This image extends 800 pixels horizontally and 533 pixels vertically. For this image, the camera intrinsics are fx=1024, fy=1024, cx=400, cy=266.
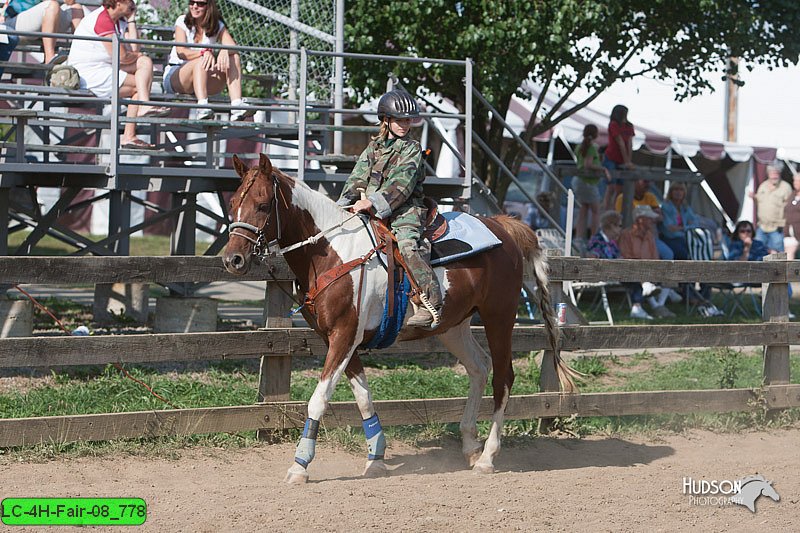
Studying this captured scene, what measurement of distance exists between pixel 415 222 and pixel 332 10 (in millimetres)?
5859

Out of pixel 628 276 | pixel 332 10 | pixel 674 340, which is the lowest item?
pixel 674 340

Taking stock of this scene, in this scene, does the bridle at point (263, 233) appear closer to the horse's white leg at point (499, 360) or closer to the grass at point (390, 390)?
the horse's white leg at point (499, 360)

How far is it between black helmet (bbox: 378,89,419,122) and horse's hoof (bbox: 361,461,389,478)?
2.31m

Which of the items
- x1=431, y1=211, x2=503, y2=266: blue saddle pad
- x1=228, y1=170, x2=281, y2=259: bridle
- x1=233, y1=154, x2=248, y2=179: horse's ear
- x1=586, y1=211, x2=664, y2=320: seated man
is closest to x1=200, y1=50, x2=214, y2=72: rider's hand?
x1=431, y1=211, x2=503, y2=266: blue saddle pad

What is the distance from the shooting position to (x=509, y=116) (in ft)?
67.4

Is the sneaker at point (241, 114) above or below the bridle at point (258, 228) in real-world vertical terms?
above

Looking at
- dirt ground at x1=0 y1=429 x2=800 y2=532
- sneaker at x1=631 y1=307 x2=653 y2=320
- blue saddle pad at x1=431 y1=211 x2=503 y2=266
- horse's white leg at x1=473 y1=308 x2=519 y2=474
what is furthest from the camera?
sneaker at x1=631 y1=307 x2=653 y2=320

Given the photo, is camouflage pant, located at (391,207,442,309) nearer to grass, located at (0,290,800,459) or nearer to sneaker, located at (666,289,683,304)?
grass, located at (0,290,800,459)

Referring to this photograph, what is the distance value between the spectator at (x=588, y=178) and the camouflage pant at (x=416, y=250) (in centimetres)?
898

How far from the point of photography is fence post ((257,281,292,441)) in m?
7.49

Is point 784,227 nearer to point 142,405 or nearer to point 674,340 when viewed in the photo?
point 674,340

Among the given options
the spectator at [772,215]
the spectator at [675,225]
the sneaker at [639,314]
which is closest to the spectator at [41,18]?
the sneaker at [639,314]

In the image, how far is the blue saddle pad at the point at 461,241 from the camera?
7.04 metres

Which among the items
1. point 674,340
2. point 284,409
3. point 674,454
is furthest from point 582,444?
point 284,409
